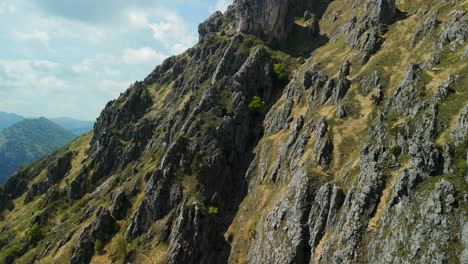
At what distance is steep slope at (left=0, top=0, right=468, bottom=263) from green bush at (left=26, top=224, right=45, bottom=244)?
441 millimetres

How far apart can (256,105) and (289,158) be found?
3508 cm

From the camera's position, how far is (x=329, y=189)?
72.2 m

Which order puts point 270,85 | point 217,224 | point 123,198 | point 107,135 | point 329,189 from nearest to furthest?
point 329,189 → point 217,224 → point 123,198 → point 270,85 → point 107,135

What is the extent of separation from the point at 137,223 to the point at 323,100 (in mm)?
63377

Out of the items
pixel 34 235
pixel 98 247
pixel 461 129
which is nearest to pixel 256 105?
pixel 98 247

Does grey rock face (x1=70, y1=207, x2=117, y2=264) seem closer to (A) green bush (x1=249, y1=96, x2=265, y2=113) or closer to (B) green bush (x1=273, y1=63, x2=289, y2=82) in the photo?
(A) green bush (x1=249, y1=96, x2=265, y2=113)

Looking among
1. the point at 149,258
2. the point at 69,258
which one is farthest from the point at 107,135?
the point at 149,258

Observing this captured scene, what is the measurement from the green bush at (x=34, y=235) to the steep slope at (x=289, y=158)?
44 centimetres

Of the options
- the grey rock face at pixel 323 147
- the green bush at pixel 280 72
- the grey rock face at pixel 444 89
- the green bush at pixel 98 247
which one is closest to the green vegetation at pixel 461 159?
the grey rock face at pixel 444 89

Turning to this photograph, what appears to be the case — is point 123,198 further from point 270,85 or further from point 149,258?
point 270,85

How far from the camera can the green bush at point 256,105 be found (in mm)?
124375

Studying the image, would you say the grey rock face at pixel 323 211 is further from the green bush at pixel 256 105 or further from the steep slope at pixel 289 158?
the green bush at pixel 256 105

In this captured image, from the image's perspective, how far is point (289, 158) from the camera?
9375cm

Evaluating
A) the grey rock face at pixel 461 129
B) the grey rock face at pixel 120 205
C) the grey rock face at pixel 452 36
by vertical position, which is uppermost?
the grey rock face at pixel 452 36
